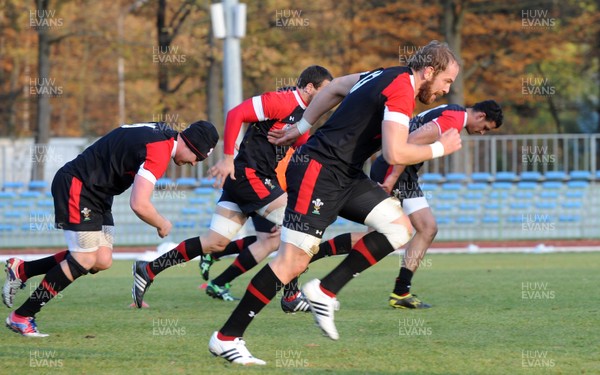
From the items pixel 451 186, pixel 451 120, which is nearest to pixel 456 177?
pixel 451 186

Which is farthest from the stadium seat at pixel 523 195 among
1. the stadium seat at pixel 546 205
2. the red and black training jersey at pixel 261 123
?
the red and black training jersey at pixel 261 123

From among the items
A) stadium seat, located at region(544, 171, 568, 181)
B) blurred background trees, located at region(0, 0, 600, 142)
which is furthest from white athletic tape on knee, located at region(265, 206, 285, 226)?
blurred background trees, located at region(0, 0, 600, 142)

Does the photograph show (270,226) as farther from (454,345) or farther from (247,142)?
(454,345)

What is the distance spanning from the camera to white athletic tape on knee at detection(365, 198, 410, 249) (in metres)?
6.46

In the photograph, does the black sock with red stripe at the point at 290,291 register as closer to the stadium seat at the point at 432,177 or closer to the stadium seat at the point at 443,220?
the stadium seat at the point at 443,220

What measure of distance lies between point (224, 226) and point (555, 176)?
41.8 feet

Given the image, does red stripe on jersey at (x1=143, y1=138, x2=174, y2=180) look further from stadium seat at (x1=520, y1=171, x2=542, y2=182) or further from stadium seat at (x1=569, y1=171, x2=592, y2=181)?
stadium seat at (x1=569, y1=171, x2=592, y2=181)

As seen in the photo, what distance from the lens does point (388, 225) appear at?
6.47 meters

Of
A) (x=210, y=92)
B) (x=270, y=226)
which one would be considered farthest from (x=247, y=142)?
(x=210, y=92)

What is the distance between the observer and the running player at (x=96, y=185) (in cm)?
743

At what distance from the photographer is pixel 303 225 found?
6238mm

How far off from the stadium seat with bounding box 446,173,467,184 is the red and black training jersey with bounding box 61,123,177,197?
1385cm

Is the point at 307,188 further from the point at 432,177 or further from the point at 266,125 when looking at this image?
the point at 432,177

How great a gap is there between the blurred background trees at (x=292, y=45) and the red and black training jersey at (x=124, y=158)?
17.9 m
